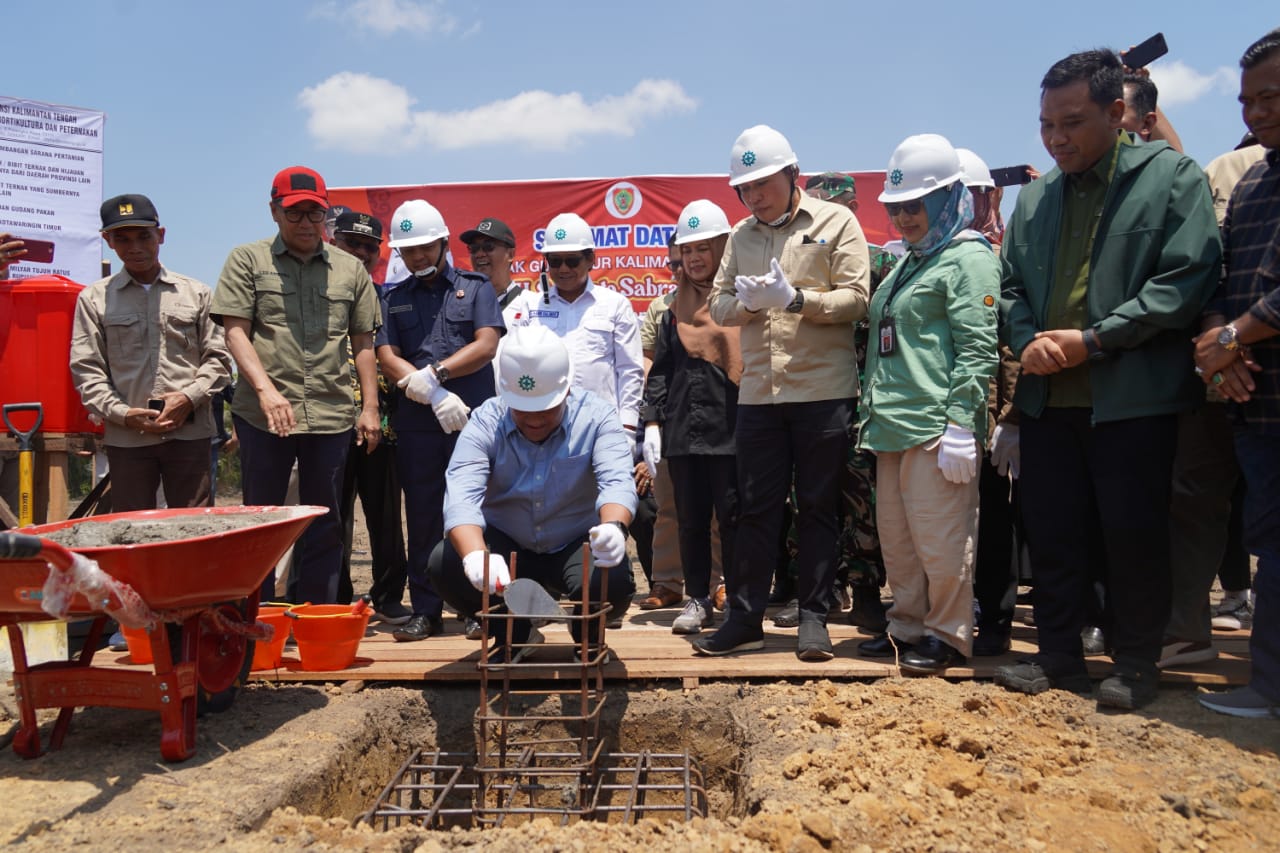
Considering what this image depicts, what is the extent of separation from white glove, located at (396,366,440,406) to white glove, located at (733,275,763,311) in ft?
5.46

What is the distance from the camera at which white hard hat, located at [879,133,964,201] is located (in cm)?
387

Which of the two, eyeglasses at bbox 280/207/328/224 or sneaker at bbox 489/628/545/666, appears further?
eyeglasses at bbox 280/207/328/224

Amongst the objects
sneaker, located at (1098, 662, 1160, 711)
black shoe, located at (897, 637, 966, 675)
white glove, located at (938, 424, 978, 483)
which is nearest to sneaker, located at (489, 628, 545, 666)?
black shoe, located at (897, 637, 966, 675)

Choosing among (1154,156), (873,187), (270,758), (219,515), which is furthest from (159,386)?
(873,187)

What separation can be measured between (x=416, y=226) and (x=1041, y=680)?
355cm

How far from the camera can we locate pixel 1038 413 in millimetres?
3717

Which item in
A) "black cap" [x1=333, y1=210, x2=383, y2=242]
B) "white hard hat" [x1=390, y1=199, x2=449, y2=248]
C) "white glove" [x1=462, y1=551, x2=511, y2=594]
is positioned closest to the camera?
"white glove" [x1=462, y1=551, x2=511, y2=594]

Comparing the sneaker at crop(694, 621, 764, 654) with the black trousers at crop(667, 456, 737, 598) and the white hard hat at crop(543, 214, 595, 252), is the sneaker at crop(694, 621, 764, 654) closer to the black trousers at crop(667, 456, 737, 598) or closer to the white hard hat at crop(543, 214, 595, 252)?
the black trousers at crop(667, 456, 737, 598)

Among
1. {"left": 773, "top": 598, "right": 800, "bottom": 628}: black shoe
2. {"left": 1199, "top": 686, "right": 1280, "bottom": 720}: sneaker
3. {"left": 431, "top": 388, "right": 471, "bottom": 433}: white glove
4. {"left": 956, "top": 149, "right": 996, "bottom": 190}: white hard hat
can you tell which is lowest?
{"left": 773, "top": 598, "right": 800, "bottom": 628}: black shoe

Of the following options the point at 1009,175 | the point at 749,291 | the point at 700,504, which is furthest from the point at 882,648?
the point at 1009,175

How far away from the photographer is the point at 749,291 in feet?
13.0

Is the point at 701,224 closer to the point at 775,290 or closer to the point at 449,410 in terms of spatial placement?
the point at 775,290

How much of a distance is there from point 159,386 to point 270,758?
7.39ft

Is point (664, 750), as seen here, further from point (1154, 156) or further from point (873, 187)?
point (873, 187)
